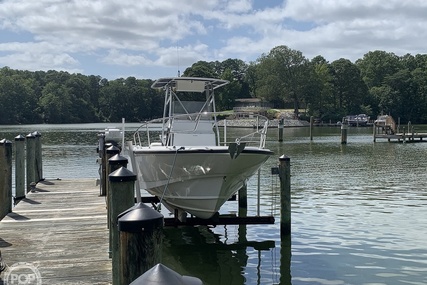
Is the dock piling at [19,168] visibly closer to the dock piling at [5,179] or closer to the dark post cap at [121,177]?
the dock piling at [5,179]

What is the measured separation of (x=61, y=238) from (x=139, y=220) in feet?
18.8

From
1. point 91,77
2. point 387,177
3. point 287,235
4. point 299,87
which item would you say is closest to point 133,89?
point 91,77

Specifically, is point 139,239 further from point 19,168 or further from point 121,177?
point 19,168

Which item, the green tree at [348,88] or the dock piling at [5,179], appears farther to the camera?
the green tree at [348,88]

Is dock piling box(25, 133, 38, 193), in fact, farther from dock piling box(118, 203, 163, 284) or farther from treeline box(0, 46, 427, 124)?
treeline box(0, 46, 427, 124)

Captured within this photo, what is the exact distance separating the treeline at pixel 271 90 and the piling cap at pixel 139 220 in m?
89.9

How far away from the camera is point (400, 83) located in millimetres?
118062

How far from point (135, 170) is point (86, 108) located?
13692 centimetres

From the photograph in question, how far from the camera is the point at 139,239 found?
12.5ft
